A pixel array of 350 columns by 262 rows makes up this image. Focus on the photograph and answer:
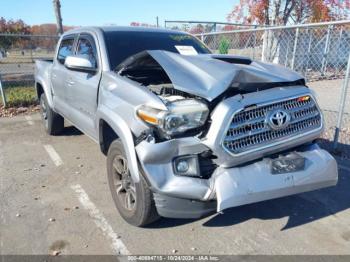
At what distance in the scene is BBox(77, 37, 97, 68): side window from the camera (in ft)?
14.2

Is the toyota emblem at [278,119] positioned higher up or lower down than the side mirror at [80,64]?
lower down

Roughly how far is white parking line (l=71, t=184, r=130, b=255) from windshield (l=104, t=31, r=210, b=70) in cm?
156

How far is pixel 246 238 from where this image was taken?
318cm

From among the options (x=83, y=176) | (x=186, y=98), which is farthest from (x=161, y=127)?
(x=83, y=176)

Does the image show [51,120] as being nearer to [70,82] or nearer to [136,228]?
[70,82]

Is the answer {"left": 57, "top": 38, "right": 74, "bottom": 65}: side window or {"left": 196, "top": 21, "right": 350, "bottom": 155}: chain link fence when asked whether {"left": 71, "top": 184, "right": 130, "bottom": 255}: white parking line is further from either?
{"left": 196, "top": 21, "right": 350, "bottom": 155}: chain link fence

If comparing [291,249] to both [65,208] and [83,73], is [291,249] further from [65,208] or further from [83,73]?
[83,73]

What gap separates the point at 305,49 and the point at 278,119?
37.4 feet

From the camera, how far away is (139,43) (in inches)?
177

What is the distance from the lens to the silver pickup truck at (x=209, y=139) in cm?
271

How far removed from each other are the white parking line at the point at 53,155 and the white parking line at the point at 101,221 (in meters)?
1.04

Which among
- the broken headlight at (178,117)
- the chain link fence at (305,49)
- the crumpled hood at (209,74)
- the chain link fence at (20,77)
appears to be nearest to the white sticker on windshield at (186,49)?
the crumpled hood at (209,74)

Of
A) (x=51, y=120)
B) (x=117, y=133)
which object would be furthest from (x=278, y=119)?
(x=51, y=120)

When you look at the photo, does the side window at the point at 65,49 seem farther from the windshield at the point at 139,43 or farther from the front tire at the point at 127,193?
the front tire at the point at 127,193
